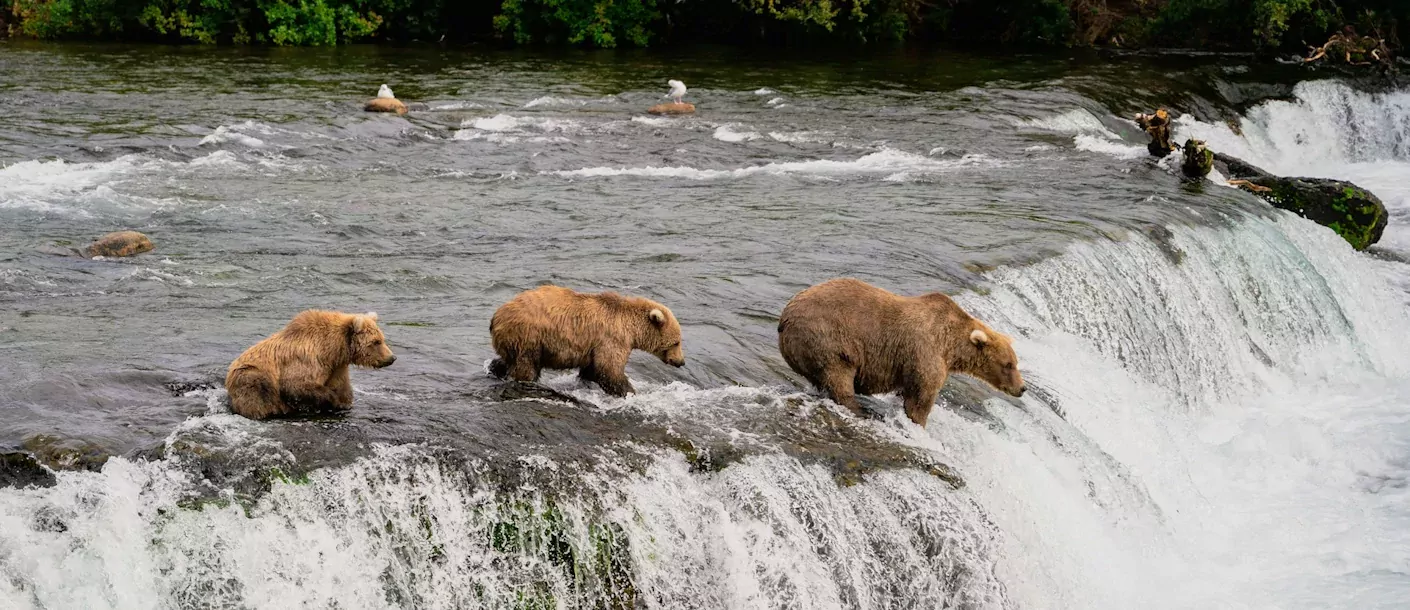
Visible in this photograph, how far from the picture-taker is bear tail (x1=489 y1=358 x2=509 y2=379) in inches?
328

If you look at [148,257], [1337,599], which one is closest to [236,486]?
[148,257]

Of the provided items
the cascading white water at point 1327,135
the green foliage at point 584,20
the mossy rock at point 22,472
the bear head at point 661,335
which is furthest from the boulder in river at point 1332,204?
the green foliage at point 584,20

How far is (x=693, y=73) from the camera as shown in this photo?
2859 cm

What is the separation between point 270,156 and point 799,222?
7.76 metres

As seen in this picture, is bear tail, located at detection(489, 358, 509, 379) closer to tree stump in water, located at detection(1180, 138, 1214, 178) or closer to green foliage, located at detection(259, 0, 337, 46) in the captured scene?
tree stump in water, located at detection(1180, 138, 1214, 178)

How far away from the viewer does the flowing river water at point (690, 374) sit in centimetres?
688

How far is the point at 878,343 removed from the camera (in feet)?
27.2

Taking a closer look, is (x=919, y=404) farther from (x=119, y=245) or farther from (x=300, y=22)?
(x=300, y=22)

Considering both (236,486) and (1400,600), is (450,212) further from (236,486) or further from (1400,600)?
(1400,600)

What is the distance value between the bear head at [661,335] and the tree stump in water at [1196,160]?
1102 centimetres

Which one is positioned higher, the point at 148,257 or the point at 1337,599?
the point at 148,257

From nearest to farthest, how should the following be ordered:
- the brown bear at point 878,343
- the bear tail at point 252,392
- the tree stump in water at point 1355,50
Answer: the bear tail at point 252,392 → the brown bear at point 878,343 → the tree stump in water at point 1355,50

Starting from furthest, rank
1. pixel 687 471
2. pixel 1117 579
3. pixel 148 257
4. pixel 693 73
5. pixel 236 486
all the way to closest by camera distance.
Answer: pixel 693 73 < pixel 148 257 < pixel 1117 579 < pixel 687 471 < pixel 236 486

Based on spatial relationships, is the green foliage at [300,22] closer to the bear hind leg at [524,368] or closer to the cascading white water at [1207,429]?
the cascading white water at [1207,429]
